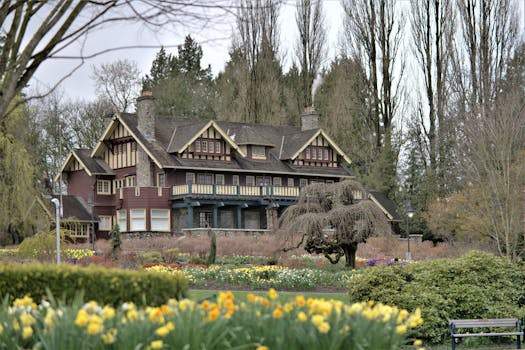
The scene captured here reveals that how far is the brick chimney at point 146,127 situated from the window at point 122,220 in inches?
89.3

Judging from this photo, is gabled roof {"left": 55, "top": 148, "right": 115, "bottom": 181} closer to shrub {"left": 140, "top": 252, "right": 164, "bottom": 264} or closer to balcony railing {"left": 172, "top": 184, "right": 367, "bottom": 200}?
balcony railing {"left": 172, "top": 184, "right": 367, "bottom": 200}

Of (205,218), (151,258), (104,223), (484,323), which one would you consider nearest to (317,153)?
(205,218)

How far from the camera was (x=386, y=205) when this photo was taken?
54250 millimetres

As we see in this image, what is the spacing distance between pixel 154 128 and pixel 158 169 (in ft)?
8.31

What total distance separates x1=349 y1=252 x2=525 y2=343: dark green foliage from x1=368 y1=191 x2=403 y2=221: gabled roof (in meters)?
36.8

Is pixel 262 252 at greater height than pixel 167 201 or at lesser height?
lesser

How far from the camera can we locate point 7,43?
690cm

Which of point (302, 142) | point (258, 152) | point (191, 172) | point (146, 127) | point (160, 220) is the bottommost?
point (160, 220)

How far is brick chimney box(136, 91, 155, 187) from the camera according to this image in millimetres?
49125

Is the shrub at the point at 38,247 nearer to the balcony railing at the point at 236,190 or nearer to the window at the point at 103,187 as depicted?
the balcony railing at the point at 236,190

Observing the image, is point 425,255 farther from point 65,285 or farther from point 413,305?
point 65,285

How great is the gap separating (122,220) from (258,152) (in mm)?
10129

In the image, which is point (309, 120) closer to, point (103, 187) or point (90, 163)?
point (103, 187)

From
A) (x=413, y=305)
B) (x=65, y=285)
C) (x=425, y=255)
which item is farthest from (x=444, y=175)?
(x=65, y=285)
